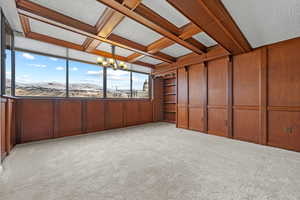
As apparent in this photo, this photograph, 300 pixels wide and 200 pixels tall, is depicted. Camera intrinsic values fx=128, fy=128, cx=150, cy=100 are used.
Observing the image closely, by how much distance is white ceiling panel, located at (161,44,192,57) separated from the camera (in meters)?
4.48

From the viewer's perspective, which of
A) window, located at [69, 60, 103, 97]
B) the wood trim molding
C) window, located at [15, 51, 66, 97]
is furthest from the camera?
window, located at [69, 60, 103, 97]

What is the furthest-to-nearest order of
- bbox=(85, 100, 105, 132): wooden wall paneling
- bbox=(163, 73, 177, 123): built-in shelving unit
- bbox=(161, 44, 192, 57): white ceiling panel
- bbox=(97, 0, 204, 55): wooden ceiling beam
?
bbox=(163, 73, 177, 123): built-in shelving unit
bbox=(85, 100, 105, 132): wooden wall paneling
bbox=(161, 44, 192, 57): white ceiling panel
bbox=(97, 0, 204, 55): wooden ceiling beam

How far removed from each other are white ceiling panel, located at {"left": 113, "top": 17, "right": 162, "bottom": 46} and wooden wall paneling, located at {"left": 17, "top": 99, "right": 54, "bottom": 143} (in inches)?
121

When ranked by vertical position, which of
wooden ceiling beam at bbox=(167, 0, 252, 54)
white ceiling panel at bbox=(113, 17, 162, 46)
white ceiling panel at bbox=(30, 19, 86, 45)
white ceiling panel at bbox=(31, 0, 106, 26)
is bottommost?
wooden ceiling beam at bbox=(167, 0, 252, 54)

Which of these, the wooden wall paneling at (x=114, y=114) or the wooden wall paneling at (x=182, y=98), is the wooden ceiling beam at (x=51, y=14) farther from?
the wooden wall paneling at (x=182, y=98)

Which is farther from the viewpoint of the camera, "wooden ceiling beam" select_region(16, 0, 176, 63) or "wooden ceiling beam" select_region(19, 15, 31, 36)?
"wooden ceiling beam" select_region(19, 15, 31, 36)

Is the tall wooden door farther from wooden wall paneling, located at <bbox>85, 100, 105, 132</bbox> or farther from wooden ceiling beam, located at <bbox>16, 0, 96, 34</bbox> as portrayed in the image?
wooden wall paneling, located at <bbox>85, 100, 105, 132</bbox>

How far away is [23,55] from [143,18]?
3777mm

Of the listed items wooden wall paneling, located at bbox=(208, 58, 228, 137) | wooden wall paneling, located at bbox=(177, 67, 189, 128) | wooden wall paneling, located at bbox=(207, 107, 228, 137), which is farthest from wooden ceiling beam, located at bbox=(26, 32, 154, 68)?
wooden wall paneling, located at bbox=(207, 107, 228, 137)

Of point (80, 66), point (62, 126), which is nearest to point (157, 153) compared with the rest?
point (62, 126)

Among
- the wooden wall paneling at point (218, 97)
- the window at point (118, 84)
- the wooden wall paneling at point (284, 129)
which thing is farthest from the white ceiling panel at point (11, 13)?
Answer: the wooden wall paneling at point (284, 129)

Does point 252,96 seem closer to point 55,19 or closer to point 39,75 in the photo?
point 55,19

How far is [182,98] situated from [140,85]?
7.80 feet

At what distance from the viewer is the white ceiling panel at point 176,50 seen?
448 centimetres
